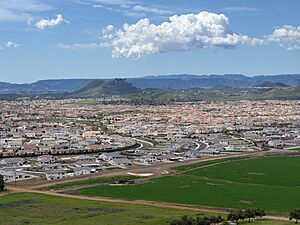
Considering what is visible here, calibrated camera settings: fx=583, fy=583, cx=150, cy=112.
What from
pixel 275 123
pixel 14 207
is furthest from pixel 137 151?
pixel 275 123

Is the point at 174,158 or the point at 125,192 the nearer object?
the point at 125,192

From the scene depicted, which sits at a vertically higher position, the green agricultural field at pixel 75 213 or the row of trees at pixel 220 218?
the row of trees at pixel 220 218

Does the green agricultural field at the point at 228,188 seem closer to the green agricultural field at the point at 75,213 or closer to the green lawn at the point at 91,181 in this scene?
the green lawn at the point at 91,181

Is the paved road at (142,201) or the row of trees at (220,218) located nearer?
the row of trees at (220,218)

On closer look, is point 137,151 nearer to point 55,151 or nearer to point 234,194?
point 55,151

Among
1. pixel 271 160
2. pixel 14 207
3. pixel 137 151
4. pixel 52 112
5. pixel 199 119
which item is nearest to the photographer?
pixel 14 207

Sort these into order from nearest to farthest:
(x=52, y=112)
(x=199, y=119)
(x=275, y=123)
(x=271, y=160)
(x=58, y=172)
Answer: (x=58, y=172)
(x=271, y=160)
(x=275, y=123)
(x=199, y=119)
(x=52, y=112)

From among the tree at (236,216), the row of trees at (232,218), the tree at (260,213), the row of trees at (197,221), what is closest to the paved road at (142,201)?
the tree at (260,213)
